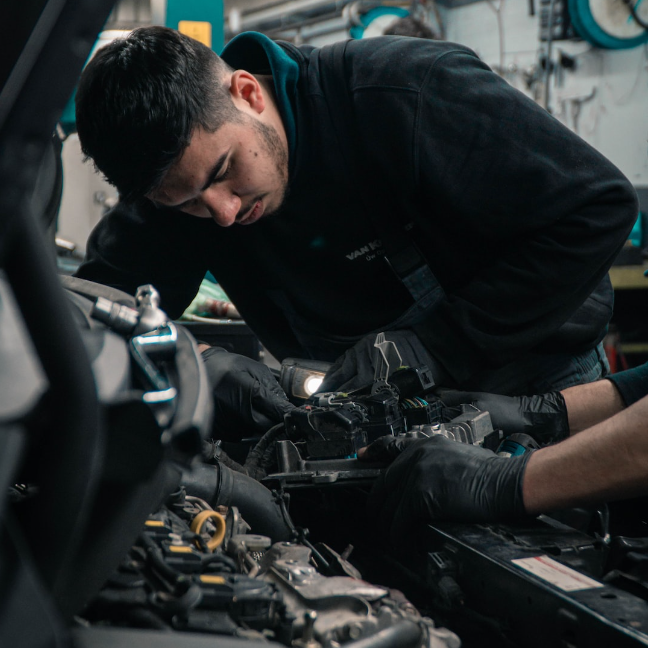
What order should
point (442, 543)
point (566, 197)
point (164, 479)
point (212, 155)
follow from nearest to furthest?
point (164, 479) < point (442, 543) < point (212, 155) < point (566, 197)

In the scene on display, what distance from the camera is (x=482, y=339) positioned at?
1607 millimetres

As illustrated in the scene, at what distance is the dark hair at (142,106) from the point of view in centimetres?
135

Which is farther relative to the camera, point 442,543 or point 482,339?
point 482,339

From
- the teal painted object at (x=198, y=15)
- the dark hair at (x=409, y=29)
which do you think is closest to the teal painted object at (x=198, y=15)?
the teal painted object at (x=198, y=15)

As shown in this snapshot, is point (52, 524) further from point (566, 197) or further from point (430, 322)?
point (566, 197)

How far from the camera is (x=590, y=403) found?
1.58 metres

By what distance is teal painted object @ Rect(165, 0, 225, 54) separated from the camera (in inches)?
141

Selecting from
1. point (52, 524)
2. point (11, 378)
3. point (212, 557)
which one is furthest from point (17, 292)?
point (212, 557)

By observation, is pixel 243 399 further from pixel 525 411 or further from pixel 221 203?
pixel 525 411

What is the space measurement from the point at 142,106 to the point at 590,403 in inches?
45.7

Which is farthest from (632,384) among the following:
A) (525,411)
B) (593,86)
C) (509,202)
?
(593,86)

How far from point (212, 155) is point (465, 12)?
16.2ft

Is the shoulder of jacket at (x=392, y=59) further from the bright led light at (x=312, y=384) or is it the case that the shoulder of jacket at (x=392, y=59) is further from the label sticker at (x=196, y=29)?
the label sticker at (x=196, y=29)

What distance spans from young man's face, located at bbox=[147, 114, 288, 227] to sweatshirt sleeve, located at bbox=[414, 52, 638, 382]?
35cm
